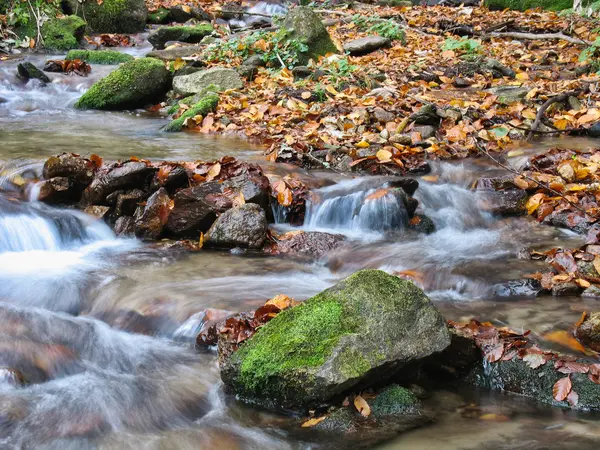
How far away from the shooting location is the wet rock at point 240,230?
18.0ft

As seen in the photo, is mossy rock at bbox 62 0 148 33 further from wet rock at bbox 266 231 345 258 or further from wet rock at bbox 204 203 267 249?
wet rock at bbox 266 231 345 258

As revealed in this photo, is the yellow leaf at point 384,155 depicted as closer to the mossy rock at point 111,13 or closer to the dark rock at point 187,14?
the mossy rock at point 111,13

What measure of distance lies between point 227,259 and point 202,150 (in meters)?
2.88

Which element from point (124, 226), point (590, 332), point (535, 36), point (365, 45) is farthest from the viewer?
point (535, 36)

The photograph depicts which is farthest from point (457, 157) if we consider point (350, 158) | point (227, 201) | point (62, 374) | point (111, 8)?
point (111, 8)

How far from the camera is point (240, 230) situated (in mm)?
5480

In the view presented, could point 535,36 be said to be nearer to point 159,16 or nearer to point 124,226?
point 124,226

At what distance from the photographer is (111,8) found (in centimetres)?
1634

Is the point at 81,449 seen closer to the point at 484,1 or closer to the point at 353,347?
the point at 353,347

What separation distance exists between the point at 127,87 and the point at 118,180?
5.35 meters

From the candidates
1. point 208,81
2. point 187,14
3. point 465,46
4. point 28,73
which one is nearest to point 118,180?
point 208,81

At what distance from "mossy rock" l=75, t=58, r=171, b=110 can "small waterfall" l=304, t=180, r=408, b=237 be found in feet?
18.6

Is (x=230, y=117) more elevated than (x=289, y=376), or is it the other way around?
(x=230, y=117)

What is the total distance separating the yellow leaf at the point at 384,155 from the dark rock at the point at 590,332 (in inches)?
136
